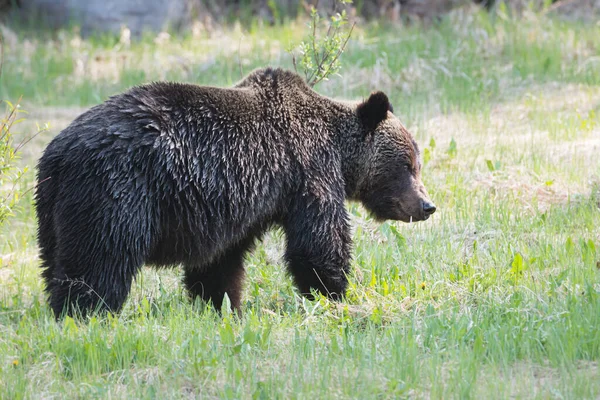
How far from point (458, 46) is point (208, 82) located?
12.8 ft

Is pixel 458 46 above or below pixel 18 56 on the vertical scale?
above

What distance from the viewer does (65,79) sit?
13.9 meters

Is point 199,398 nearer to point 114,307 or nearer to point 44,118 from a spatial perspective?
point 114,307

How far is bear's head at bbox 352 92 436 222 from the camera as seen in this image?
6.76 m

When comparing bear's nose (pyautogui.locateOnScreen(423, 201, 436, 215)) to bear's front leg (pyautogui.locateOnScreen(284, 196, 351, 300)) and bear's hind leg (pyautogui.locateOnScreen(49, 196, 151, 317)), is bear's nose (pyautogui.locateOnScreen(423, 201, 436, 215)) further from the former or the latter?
bear's hind leg (pyautogui.locateOnScreen(49, 196, 151, 317))

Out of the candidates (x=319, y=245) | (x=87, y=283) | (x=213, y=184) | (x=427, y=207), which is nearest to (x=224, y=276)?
(x=319, y=245)

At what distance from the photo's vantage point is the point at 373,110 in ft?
22.0

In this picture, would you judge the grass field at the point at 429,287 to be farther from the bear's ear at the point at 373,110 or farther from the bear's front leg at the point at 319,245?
the bear's ear at the point at 373,110

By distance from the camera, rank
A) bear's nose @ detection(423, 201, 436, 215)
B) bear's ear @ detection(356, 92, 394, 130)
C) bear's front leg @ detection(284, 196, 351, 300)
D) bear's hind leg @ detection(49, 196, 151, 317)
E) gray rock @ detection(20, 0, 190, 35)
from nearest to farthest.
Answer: bear's hind leg @ detection(49, 196, 151, 317) < bear's front leg @ detection(284, 196, 351, 300) < bear's ear @ detection(356, 92, 394, 130) < bear's nose @ detection(423, 201, 436, 215) < gray rock @ detection(20, 0, 190, 35)

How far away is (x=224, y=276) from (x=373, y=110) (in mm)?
1768

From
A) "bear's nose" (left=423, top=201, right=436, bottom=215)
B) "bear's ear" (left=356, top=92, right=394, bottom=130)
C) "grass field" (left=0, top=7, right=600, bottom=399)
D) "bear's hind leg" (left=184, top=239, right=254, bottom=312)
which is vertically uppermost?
"bear's ear" (left=356, top=92, right=394, bottom=130)

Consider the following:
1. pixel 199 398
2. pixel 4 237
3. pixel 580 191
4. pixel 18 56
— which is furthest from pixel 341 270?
pixel 18 56

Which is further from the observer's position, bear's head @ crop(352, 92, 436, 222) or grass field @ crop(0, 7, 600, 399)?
bear's head @ crop(352, 92, 436, 222)

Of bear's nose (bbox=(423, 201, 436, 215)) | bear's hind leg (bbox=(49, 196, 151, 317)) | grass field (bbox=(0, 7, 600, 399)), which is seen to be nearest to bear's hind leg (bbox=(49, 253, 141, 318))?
bear's hind leg (bbox=(49, 196, 151, 317))
